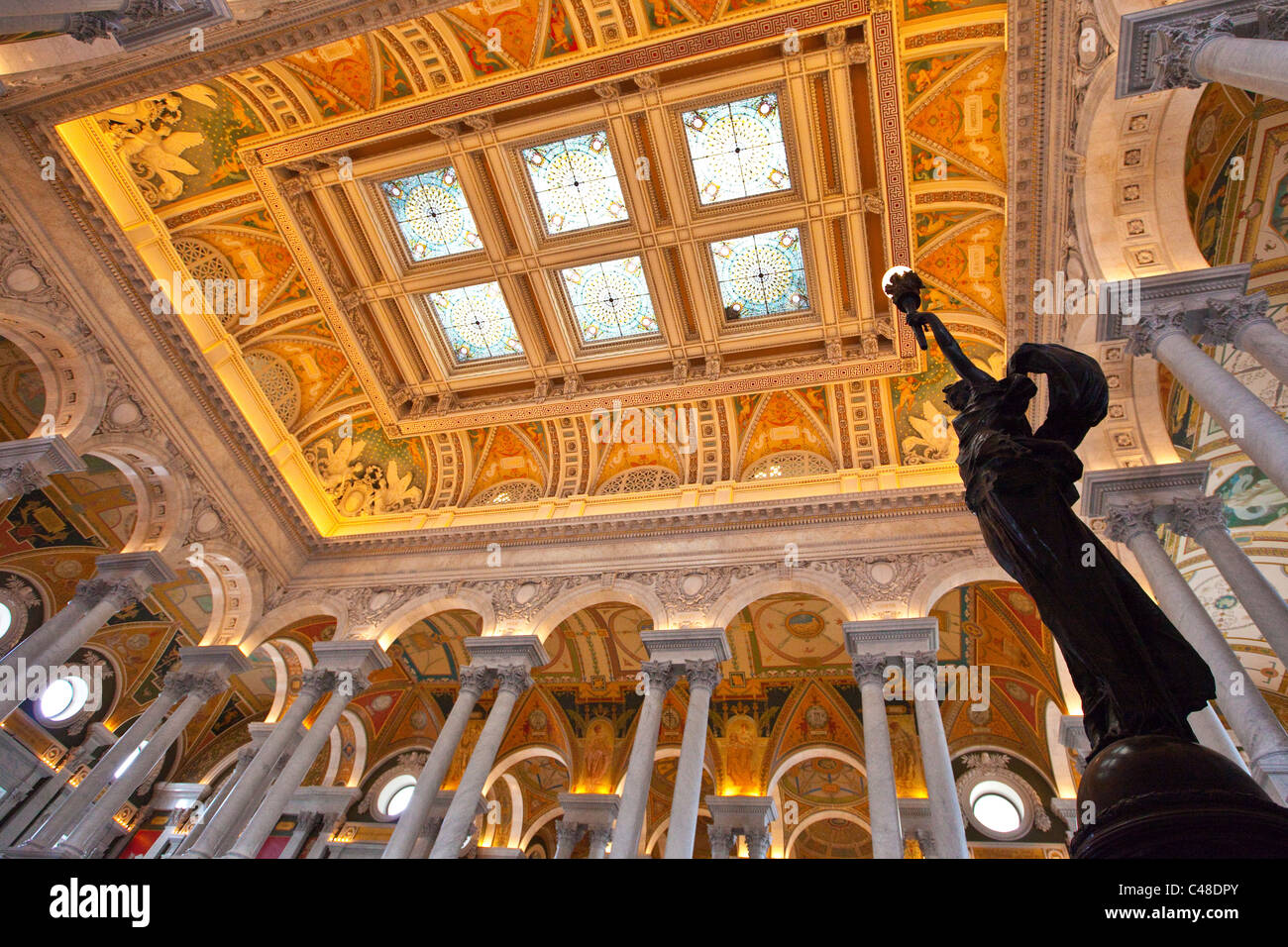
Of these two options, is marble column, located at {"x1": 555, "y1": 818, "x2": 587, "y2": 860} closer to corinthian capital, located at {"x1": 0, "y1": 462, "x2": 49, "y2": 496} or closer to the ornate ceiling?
the ornate ceiling

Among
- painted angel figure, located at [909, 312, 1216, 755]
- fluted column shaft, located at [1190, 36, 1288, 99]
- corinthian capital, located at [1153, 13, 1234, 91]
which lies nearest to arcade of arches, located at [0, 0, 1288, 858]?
corinthian capital, located at [1153, 13, 1234, 91]

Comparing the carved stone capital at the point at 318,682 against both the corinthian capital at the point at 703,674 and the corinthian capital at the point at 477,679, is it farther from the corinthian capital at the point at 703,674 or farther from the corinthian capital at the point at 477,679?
the corinthian capital at the point at 703,674

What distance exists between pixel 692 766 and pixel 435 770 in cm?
382

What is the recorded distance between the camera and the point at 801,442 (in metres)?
14.1

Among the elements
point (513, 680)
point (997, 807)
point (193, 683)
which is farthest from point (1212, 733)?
point (193, 683)

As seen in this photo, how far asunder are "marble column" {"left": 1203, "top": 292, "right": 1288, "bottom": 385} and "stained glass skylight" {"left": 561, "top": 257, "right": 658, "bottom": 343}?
8.58 metres

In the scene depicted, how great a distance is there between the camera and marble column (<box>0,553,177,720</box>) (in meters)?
11.0

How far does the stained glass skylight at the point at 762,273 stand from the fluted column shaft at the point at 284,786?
9.42 metres

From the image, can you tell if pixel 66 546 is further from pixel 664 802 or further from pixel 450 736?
pixel 664 802

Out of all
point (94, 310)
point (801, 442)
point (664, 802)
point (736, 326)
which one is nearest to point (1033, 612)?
point (801, 442)

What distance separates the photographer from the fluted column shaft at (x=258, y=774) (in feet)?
35.1

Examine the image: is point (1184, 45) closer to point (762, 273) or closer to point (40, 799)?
point (762, 273)

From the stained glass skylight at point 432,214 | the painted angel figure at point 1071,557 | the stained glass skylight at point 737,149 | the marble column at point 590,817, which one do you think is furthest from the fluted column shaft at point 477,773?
the painted angel figure at point 1071,557

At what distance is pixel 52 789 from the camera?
51.7 ft
